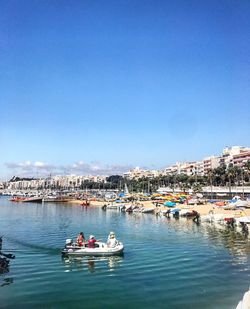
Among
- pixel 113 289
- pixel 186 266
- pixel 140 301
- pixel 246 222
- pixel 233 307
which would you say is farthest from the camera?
pixel 246 222

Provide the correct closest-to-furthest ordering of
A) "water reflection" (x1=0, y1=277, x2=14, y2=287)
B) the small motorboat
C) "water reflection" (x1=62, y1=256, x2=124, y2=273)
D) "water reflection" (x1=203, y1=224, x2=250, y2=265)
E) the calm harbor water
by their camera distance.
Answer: the calm harbor water → "water reflection" (x1=0, y1=277, x2=14, y2=287) → "water reflection" (x1=62, y1=256, x2=124, y2=273) → the small motorboat → "water reflection" (x1=203, y1=224, x2=250, y2=265)

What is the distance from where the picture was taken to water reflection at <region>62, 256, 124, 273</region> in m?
28.7

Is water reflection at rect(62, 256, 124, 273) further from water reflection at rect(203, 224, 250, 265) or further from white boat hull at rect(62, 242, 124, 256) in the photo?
water reflection at rect(203, 224, 250, 265)

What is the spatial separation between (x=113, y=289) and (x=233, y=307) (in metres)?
7.21

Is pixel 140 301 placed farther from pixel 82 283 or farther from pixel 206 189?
pixel 206 189

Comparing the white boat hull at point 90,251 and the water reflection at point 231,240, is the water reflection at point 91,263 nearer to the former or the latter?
the white boat hull at point 90,251

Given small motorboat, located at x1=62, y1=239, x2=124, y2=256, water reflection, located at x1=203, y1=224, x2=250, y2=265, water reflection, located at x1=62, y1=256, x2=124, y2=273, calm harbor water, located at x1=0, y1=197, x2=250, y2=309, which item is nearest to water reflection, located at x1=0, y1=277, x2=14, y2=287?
calm harbor water, located at x1=0, y1=197, x2=250, y2=309

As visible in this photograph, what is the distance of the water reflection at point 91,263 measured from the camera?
28655 mm

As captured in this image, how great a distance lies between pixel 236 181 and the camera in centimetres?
14612

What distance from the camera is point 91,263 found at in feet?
99.6

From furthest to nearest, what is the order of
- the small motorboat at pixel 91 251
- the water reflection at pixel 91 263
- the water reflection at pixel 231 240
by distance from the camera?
the water reflection at pixel 231 240, the small motorboat at pixel 91 251, the water reflection at pixel 91 263

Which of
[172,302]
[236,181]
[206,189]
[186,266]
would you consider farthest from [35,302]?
[236,181]

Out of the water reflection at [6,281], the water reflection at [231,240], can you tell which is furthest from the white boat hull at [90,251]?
the water reflection at [231,240]

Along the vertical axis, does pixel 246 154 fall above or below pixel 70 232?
above
